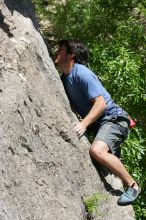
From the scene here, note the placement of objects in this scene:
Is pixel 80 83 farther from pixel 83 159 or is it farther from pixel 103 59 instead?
pixel 103 59

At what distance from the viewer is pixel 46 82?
20.1 ft

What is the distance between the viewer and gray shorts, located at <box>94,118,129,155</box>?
251 inches

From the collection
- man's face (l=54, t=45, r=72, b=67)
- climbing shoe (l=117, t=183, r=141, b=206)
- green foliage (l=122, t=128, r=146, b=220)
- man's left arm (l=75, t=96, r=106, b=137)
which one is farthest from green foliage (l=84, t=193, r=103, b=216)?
green foliage (l=122, t=128, r=146, b=220)

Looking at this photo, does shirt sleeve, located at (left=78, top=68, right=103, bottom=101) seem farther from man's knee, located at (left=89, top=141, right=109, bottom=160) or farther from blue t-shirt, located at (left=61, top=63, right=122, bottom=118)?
man's knee, located at (left=89, top=141, right=109, bottom=160)

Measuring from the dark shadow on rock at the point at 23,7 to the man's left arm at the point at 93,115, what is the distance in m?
1.24

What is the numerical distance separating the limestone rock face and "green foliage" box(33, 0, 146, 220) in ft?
8.58

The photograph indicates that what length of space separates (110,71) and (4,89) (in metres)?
4.11

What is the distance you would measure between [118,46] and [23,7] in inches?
123

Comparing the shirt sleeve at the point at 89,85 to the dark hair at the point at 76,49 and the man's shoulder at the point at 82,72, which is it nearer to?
the man's shoulder at the point at 82,72

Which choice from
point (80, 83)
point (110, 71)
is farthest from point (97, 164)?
point (110, 71)

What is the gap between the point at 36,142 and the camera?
547 centimetres

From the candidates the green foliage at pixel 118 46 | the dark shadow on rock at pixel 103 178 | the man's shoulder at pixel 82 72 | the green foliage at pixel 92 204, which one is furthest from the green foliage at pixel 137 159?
the green foliage at pixel 92 204

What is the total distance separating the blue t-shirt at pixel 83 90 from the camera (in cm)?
635

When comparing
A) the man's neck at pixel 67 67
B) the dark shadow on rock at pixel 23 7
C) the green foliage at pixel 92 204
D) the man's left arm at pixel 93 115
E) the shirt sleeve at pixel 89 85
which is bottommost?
the green foliage at pixel 92 204
